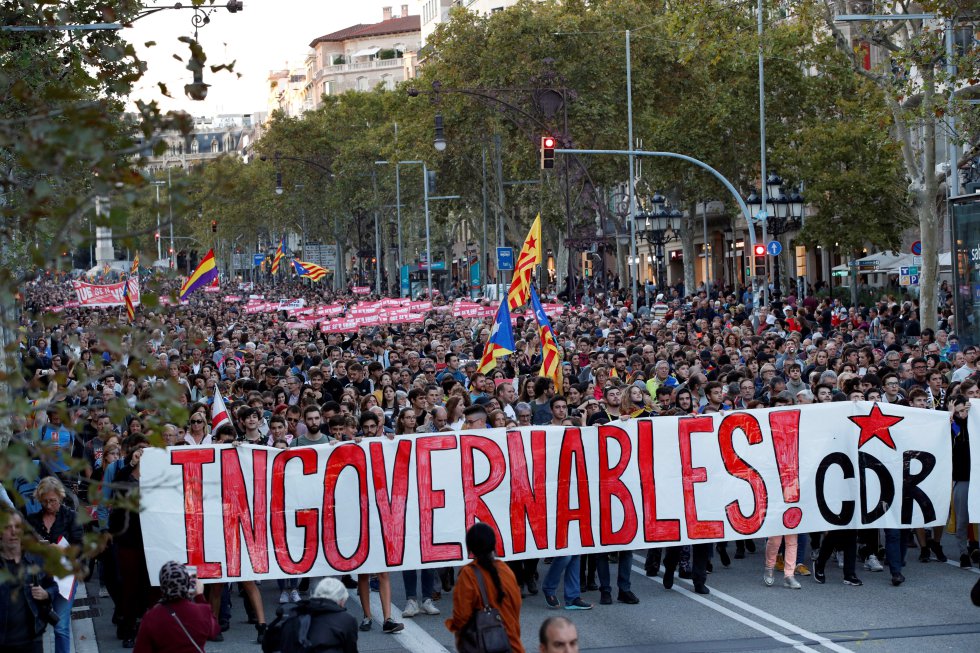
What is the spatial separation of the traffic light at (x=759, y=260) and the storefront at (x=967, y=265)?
11.9 meters

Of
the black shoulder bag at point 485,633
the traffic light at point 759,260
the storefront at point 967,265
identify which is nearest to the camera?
the black shoulder bag at point 485,633

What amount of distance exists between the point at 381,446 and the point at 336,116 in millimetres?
82757

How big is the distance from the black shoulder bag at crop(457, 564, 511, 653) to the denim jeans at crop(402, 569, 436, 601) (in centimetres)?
437

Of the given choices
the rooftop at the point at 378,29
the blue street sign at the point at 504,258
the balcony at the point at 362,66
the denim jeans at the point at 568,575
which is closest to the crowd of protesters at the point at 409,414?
the denim jeans at the point at 568,575

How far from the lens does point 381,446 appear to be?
465 inches

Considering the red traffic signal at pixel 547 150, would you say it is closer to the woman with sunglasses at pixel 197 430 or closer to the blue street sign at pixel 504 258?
the blue street sign at pixel 504 258

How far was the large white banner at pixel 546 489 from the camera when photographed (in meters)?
11.4

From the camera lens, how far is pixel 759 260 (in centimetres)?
3741

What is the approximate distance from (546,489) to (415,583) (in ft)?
4.12

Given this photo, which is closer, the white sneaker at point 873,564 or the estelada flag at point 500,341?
the white sneaker at point 873,564

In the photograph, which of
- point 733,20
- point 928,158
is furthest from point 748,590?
point 928,158

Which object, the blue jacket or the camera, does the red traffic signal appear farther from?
the camera

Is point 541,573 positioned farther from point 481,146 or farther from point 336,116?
point 336,116

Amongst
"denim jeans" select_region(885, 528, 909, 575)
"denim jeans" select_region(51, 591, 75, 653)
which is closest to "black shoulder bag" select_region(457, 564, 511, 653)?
"denim jeans" select_region(51, 591, 75, 653)
